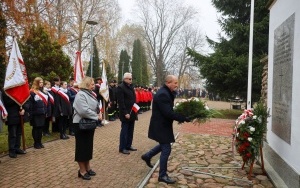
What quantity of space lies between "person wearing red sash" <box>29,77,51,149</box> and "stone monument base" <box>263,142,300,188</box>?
223 inches

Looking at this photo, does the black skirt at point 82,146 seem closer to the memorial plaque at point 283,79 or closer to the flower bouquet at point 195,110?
the flower bouquet at point 195,110

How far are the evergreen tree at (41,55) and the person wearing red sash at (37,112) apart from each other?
317 inches

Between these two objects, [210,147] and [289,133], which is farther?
[210,147]

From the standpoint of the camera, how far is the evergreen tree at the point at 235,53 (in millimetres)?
16516

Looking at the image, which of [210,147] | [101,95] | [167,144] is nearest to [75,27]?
[101,95]

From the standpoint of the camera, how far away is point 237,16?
18.9 m

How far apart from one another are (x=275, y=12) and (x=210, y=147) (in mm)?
4131

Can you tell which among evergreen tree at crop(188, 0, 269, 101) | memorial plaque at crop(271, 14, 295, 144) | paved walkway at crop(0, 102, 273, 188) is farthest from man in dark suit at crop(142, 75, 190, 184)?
evergreen tree at crop(188, 0, 269, 101)

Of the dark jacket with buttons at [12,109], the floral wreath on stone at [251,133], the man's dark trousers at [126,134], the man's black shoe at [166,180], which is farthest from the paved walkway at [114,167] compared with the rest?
the dark jacket with buttons at [12,109]

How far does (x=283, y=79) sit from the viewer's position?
587 centimetres

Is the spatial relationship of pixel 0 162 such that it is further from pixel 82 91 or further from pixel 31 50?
pixel 31 50

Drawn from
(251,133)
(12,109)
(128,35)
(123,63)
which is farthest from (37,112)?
(128,35)

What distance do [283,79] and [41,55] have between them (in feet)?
44.2

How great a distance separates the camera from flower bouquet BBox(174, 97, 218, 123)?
5.80 metres
